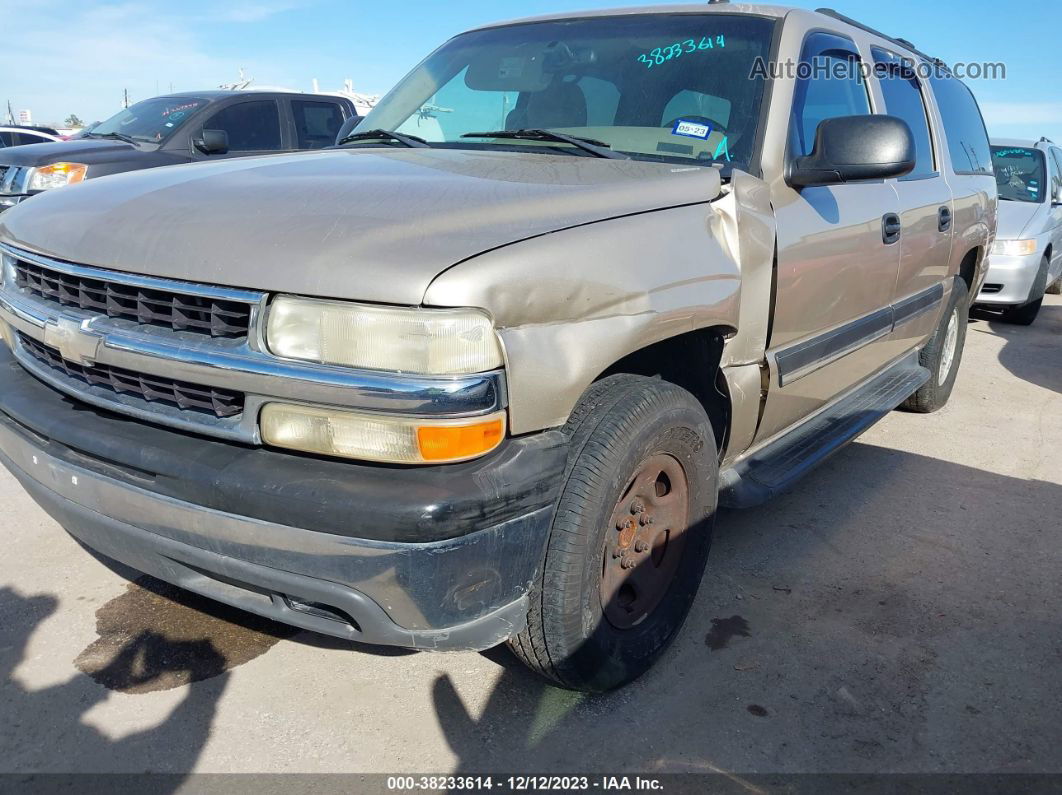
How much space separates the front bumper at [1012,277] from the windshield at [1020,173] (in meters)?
1.06

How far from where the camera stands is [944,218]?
13.9 feet

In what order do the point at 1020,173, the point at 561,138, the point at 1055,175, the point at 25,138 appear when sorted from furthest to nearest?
the point at 25,138, the point at 1055,175, the point at 1020,173, the point at 561,138

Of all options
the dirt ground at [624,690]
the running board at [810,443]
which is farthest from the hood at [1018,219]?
the dirt ground at [624,690]

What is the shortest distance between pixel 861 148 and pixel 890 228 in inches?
35.8

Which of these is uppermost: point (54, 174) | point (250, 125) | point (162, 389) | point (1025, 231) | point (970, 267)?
point (250, 125)

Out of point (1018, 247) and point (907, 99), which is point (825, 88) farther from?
point (1018, 247)

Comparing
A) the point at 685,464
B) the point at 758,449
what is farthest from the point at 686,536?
the point at 758,449

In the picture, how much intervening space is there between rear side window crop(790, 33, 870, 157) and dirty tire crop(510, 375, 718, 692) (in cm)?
116

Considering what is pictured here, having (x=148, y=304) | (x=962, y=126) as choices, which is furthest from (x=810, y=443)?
(x=962, y=126)

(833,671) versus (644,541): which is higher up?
(644,541)


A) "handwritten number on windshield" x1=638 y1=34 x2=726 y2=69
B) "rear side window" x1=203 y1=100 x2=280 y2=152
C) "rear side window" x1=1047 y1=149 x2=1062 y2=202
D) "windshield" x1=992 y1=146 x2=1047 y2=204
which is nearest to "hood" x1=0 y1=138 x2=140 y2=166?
"rear side window" x1=203 y1=100 x2=280 y2=152

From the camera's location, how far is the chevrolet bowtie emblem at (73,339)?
2180 mm

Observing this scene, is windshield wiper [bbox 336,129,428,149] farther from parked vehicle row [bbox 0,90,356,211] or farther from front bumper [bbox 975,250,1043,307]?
front bumper [bbox 975,250,1043,307]

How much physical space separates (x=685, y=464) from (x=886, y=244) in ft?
5.16
